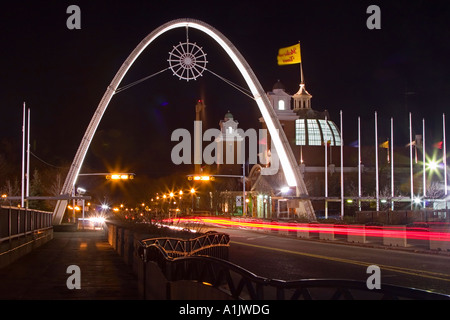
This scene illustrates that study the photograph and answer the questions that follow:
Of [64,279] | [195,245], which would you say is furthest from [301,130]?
[64,279]

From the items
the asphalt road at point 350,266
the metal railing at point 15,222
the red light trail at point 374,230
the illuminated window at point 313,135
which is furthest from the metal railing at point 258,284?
the illuminated window at point 313,135

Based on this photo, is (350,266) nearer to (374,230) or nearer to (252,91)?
(374,230)

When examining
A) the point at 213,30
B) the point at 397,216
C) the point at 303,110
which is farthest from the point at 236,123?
the point at 397,216

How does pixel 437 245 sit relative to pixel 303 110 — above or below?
below

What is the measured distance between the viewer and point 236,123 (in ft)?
559

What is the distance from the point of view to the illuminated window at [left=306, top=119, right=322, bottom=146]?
176000mm

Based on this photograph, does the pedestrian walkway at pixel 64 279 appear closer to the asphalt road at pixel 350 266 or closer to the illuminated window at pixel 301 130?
the asphalt road at pixel 350 266

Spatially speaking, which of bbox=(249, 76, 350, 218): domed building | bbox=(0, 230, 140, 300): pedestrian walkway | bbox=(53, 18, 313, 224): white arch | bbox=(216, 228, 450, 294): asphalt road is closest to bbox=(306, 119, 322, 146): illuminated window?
bbox=(249, 76, 350, 218): domed building

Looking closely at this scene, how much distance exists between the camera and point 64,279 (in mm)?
16484

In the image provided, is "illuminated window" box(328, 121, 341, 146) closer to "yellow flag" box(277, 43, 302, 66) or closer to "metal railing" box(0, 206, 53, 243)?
"yellow flag" box(277, 43, 302, 66)

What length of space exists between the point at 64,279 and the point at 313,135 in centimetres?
16395
